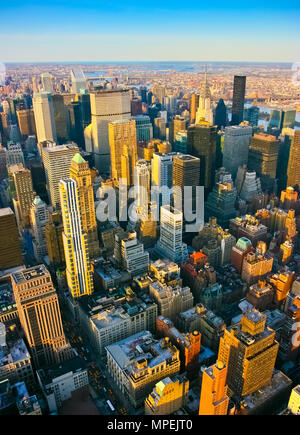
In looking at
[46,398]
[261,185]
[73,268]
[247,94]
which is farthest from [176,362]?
[247,94]

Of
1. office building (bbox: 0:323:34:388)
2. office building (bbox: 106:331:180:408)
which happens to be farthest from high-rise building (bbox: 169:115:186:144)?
office building (bbox: 0:323:34:388)

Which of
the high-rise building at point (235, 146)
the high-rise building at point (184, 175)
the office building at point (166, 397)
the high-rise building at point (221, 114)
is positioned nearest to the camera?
the office building at point (166, 397)

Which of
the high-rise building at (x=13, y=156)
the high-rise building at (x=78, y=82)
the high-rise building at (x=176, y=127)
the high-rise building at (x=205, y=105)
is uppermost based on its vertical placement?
the high-rise building at (x=78, y=82)

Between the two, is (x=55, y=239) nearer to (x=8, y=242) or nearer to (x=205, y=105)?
(x=8, y=242)

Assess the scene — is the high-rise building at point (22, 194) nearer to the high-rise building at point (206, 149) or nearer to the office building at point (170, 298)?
the office building at point (170, 298)

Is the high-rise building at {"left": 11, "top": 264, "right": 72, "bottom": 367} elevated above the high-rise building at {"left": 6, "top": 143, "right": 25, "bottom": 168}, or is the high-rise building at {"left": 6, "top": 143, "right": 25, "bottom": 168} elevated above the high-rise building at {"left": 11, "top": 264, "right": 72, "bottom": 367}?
the high-rise building at {"left": 6, "top": 143, "right": 25, "bottom": 168}

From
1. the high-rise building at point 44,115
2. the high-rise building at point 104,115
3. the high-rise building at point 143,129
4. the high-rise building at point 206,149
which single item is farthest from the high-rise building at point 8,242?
the high-rise building at point 143,129

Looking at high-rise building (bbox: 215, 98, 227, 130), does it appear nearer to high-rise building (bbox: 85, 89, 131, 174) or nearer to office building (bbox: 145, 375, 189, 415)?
high-rise building (bbox: 85, 89, 131, 174)
